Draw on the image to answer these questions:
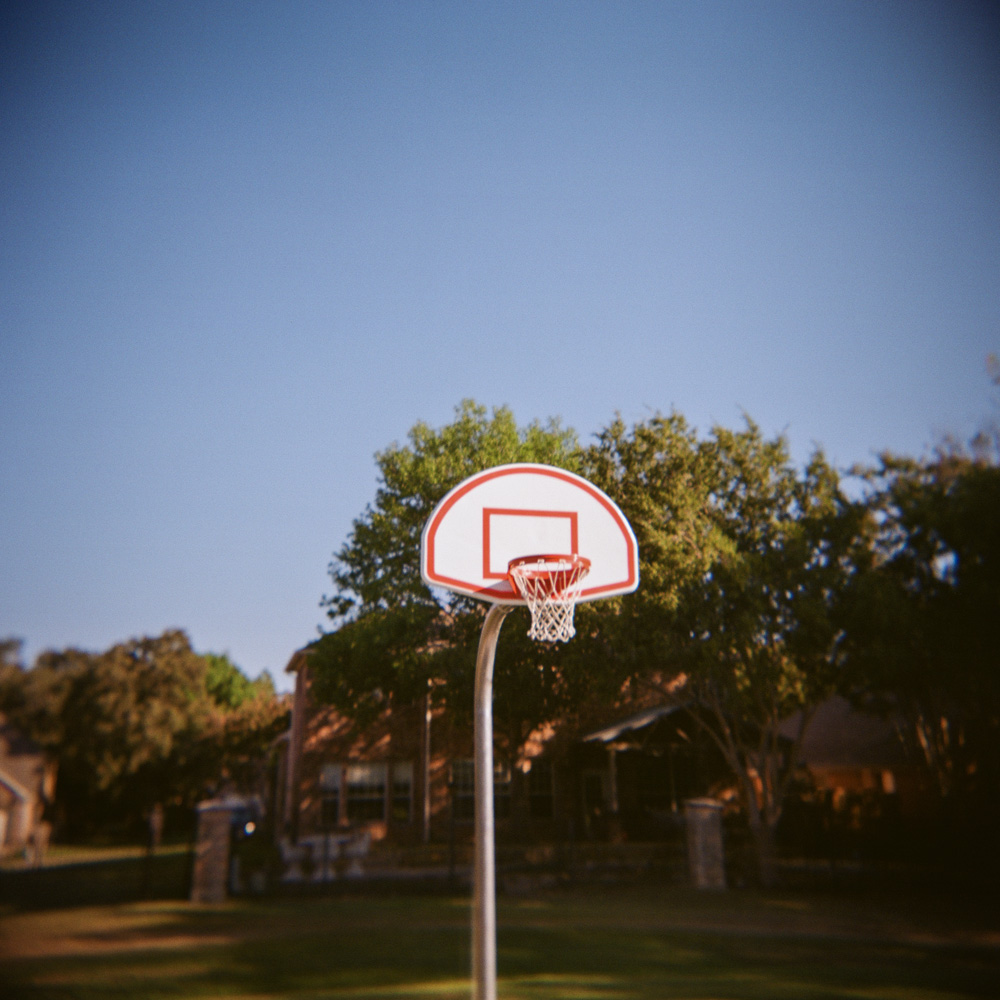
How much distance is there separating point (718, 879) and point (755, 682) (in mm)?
4179

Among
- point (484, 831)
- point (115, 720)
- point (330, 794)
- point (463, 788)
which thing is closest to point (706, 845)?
point (463, 788)

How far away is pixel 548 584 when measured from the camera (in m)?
7.02

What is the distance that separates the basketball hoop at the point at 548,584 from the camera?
690 cm

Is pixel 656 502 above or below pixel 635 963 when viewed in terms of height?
above

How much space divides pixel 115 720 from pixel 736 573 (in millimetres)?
11257

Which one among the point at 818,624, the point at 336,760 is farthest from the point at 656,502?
the point at 336,760

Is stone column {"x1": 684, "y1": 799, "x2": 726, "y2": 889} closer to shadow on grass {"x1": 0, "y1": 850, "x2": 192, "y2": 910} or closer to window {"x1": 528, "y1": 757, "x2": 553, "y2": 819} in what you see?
window {"x1": 528, "y1": 757, "x2": 553, "y2": 819}

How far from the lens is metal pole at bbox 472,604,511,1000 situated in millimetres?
6199

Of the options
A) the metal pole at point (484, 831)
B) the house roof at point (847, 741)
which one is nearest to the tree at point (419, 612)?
the house roof at point (847, 741)

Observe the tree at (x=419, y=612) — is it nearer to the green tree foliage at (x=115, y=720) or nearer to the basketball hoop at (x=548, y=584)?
Answer: the green tree foliage at (x=115, y=720)

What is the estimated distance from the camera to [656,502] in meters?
16.8

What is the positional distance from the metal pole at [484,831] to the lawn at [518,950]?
2769 millimetres

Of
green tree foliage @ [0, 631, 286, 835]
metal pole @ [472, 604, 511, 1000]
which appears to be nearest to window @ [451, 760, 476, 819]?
green tree foliage @ [0, 631, 286, 835]

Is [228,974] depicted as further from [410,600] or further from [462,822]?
[462,822]
